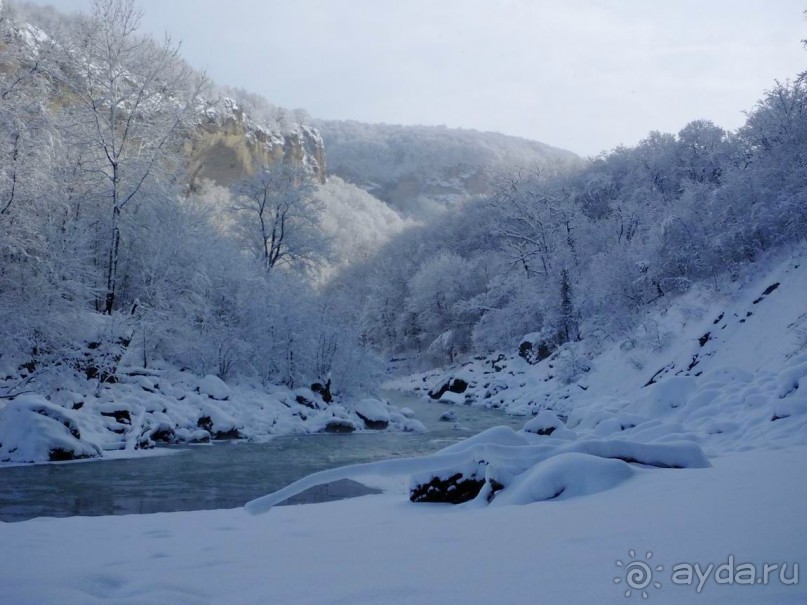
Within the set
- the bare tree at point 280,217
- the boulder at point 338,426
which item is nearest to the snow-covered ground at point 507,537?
the boulder at point 338,426

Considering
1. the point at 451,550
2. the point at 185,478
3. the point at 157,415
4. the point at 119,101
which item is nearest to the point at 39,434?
the point at 185,478

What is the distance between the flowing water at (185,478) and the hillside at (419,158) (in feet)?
330

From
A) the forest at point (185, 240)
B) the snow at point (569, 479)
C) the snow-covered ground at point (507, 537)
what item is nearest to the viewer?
the snow-covered ground at point (507, 537)

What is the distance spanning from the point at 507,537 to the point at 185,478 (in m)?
6.79

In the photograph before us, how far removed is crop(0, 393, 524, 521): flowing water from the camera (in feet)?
22.4

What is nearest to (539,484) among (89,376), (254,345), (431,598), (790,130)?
(431,598)

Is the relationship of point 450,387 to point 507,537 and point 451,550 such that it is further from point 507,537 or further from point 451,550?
point 451,550

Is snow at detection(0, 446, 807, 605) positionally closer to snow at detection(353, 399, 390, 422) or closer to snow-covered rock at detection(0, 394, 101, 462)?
snow-covered rock at detection(0, 394, 101, 462)

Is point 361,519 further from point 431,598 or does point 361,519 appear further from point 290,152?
point 290,152

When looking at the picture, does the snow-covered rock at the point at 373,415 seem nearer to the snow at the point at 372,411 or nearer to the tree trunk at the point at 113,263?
the snow at the point at 372,411

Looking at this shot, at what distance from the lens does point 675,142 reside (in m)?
43.4

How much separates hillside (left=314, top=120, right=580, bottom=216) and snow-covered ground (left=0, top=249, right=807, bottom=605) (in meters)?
107

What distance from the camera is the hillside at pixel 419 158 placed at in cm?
12056

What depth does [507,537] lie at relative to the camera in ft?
10.5
